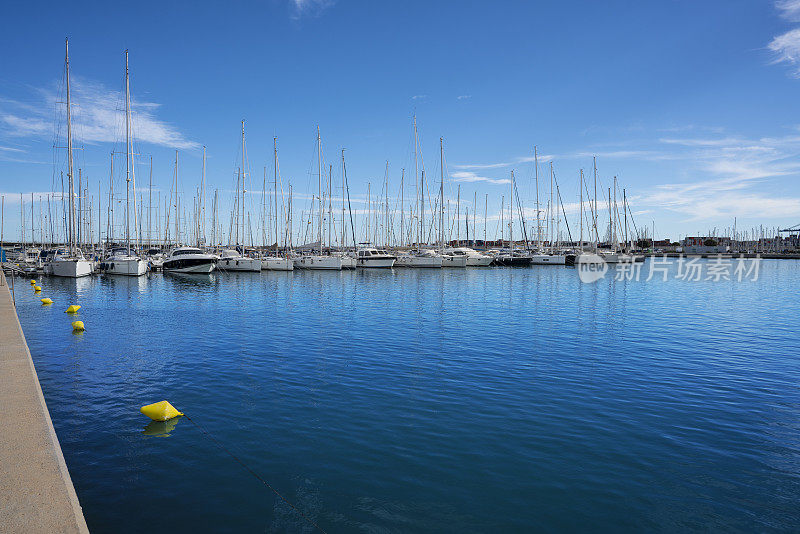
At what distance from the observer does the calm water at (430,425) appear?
787cm

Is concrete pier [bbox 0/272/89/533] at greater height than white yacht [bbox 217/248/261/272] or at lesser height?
lesser

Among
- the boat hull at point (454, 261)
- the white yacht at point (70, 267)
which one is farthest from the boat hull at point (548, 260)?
the white yacht at point (70, 267)

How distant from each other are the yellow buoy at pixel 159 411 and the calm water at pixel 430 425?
53 centimetres

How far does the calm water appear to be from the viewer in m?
7.87

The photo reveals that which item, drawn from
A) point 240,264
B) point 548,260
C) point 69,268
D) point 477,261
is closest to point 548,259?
point 548,260

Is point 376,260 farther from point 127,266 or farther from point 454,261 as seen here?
point 127,266

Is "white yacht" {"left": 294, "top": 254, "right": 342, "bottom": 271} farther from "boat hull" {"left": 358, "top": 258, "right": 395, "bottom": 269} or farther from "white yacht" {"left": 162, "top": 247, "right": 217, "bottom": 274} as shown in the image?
"white yacht" {"left": 162, "top": 247, "right": 217, "bottom": 274}

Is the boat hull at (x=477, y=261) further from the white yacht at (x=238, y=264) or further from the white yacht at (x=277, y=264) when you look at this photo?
the white yacht at (x=238, y=264)

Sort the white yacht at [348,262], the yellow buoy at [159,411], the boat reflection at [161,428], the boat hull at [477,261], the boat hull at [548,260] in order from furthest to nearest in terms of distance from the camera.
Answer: the boat hull at [548,260] → the boat hull at [477,261] → the white yacht at [348,262] → the yellow buoy at [159,411] → the boat reflection at [161,428]

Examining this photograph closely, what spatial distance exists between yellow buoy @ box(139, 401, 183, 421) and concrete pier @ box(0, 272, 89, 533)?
2.27 meters

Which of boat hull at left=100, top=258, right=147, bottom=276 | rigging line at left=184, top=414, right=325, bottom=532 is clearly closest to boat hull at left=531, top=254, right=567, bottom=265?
boat hull at left=100, top=258, right=147, bottom=276

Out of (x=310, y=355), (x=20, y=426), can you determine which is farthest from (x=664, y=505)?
(x=310, y=355)

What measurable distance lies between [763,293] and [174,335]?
5329 cm

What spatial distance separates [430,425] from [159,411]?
6671 millimetres
